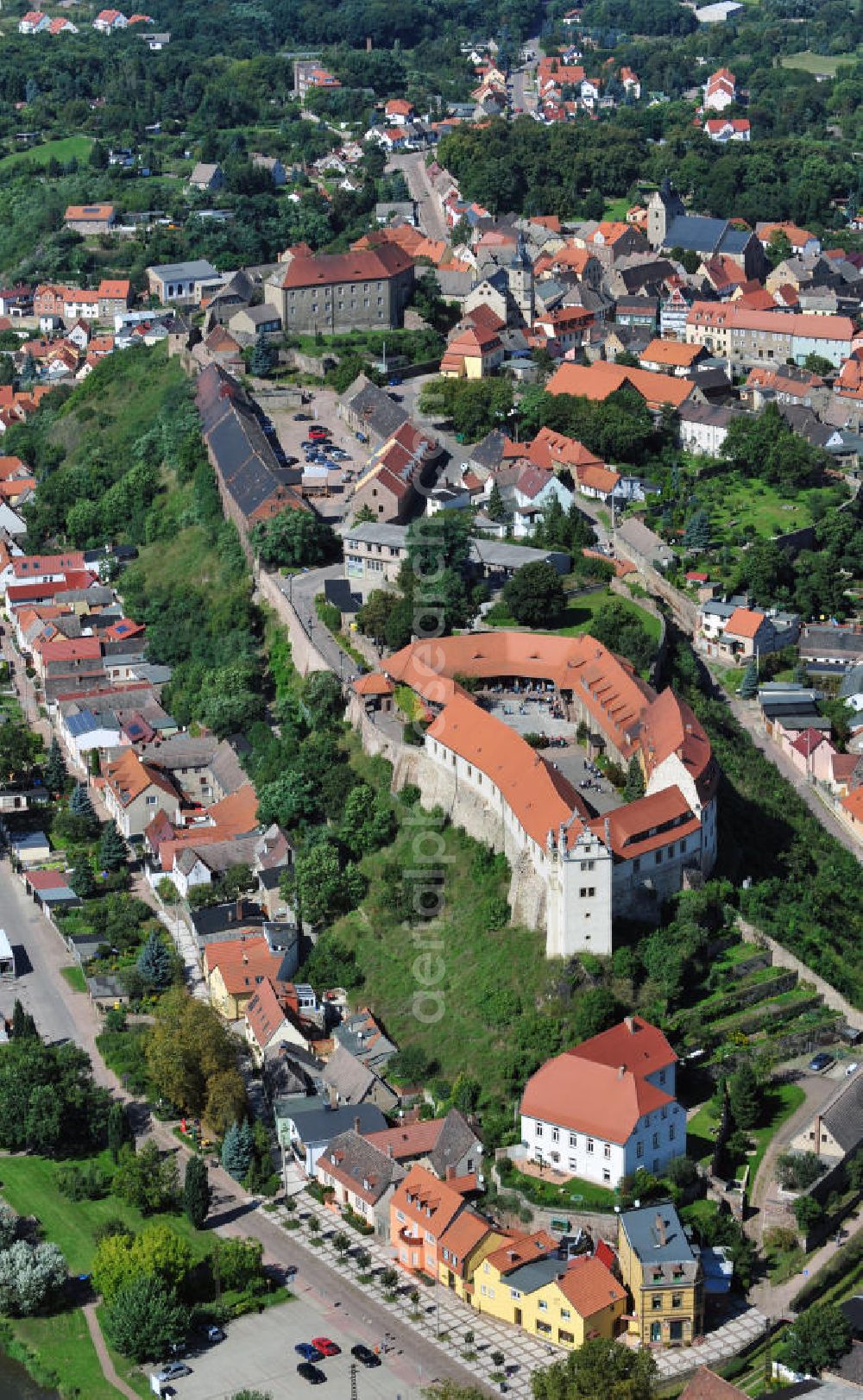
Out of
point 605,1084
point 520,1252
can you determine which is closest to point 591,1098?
point 605,1084

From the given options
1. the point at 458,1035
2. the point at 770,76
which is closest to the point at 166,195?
the point at 770,76

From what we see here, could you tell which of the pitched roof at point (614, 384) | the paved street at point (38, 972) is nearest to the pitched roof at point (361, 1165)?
the paved street at point (38, 972)

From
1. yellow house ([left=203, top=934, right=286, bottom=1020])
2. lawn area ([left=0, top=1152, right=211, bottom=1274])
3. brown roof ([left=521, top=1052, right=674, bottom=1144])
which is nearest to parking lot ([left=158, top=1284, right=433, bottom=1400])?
lawn area ([left=0, top=1152, right=211, bottom=1274])

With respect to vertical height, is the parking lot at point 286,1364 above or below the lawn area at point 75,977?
above

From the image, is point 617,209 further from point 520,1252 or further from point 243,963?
point 520,1252

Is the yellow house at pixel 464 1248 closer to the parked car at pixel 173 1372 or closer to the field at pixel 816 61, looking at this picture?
the parked car at pixel 173 1372

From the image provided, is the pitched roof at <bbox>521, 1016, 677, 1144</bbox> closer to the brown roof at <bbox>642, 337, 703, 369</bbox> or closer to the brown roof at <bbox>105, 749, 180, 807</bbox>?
the brown roof at <bbox>105, 749, 180, 807</bbox>
